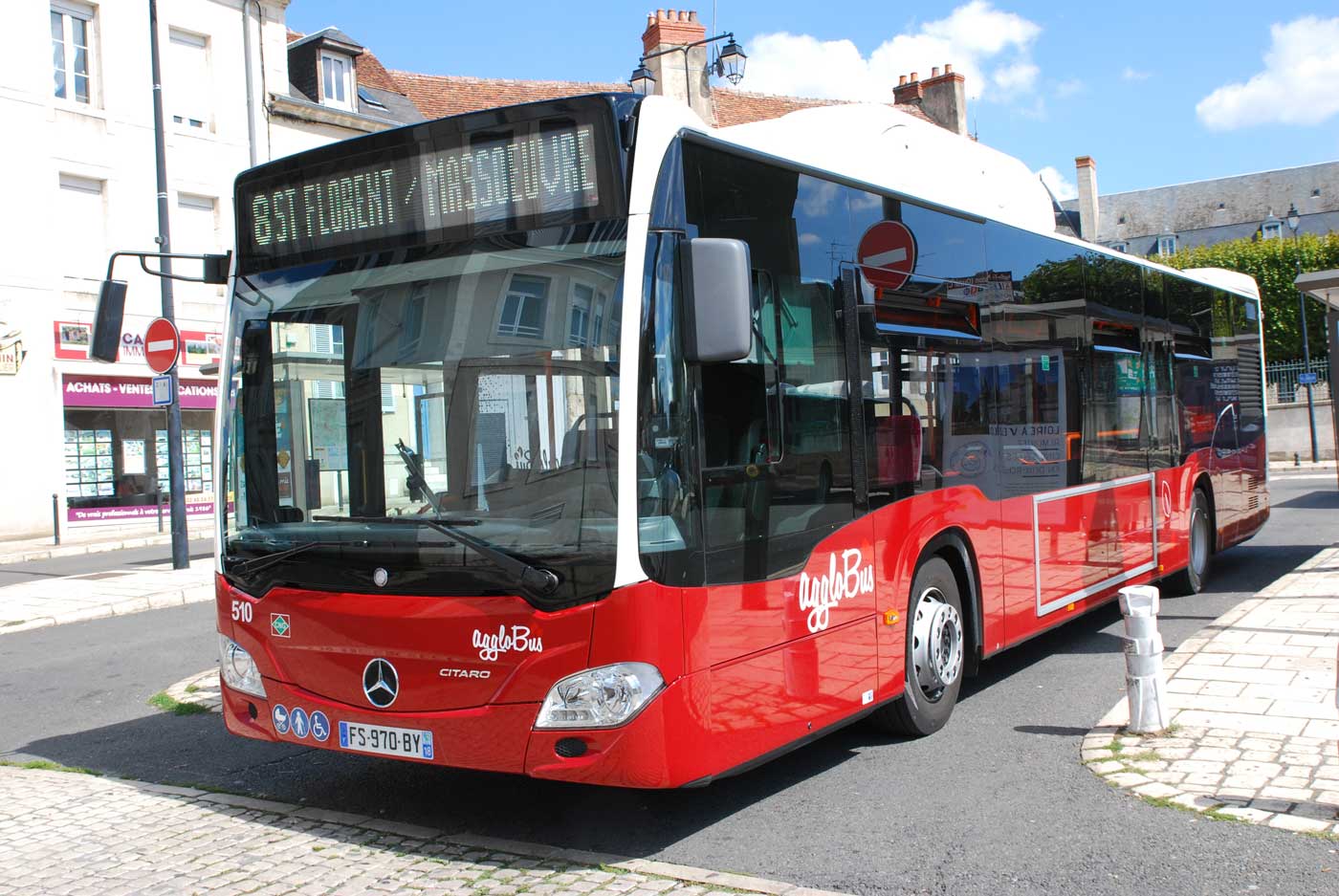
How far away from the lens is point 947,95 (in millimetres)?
46156

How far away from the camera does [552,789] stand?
6098mm

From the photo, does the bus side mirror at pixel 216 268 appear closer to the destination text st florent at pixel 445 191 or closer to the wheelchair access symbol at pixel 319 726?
the destination text st florent at pixel 445 191

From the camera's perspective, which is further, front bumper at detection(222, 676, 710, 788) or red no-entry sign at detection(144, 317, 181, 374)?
red no-entry sign at detection(144, 317, 181, 374)

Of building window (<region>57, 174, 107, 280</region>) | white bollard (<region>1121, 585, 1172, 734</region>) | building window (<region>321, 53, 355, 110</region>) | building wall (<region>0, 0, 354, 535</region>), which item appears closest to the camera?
white bollard (<region>1121, 585, 1172, 734</region>)

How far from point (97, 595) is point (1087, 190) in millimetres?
69905

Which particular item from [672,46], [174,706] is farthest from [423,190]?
[672,46]

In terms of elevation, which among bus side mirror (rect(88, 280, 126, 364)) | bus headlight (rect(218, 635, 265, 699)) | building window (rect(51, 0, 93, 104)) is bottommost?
bus headlight (rect(218, 635, 265, 699))

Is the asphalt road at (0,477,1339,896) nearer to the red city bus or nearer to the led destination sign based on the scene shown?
the red city bus

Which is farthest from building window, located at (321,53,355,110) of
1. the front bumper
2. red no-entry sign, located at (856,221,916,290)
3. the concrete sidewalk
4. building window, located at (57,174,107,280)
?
the front bumper

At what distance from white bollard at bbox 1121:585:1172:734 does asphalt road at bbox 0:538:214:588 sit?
14598 millimetres

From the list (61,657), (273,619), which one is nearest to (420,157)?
(273,619)

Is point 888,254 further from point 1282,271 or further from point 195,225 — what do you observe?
point 1282,271

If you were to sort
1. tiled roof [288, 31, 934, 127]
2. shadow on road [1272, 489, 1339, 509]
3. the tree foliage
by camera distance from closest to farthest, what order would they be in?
shadow on road [1272, 489, 1339, 509], tiled roof [288, 31, 934, 127], the tree foliage

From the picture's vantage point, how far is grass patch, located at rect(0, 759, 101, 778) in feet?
22.0
